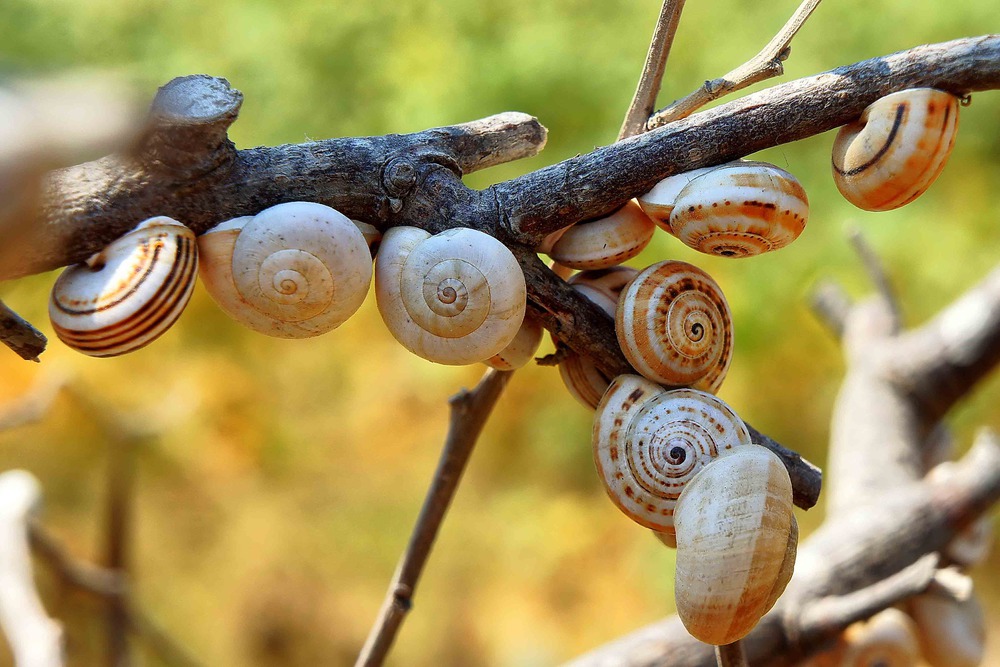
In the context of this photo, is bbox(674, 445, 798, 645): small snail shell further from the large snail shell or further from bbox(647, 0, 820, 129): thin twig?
bbox(647, 0, 820, 129): thin twig

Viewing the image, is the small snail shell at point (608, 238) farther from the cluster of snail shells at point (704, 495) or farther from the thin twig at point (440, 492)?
the thin twig at point (440, 492)

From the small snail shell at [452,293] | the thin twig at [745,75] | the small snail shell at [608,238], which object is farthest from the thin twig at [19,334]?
the thin twig at [745,75]

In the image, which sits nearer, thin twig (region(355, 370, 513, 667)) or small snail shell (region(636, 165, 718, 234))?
small snail shell (region(636, 165, 718, 234))

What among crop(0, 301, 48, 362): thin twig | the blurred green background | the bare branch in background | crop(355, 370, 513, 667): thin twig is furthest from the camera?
the blurred green background

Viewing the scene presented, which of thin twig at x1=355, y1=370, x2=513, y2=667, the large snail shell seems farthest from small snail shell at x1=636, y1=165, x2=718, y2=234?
thin twig at x1=355, y1=370, x2=513, y2=667

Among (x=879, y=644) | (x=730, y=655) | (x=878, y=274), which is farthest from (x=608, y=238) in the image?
(x=878, y=274)

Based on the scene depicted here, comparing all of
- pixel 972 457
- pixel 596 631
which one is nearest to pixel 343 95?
pixel 596 631
